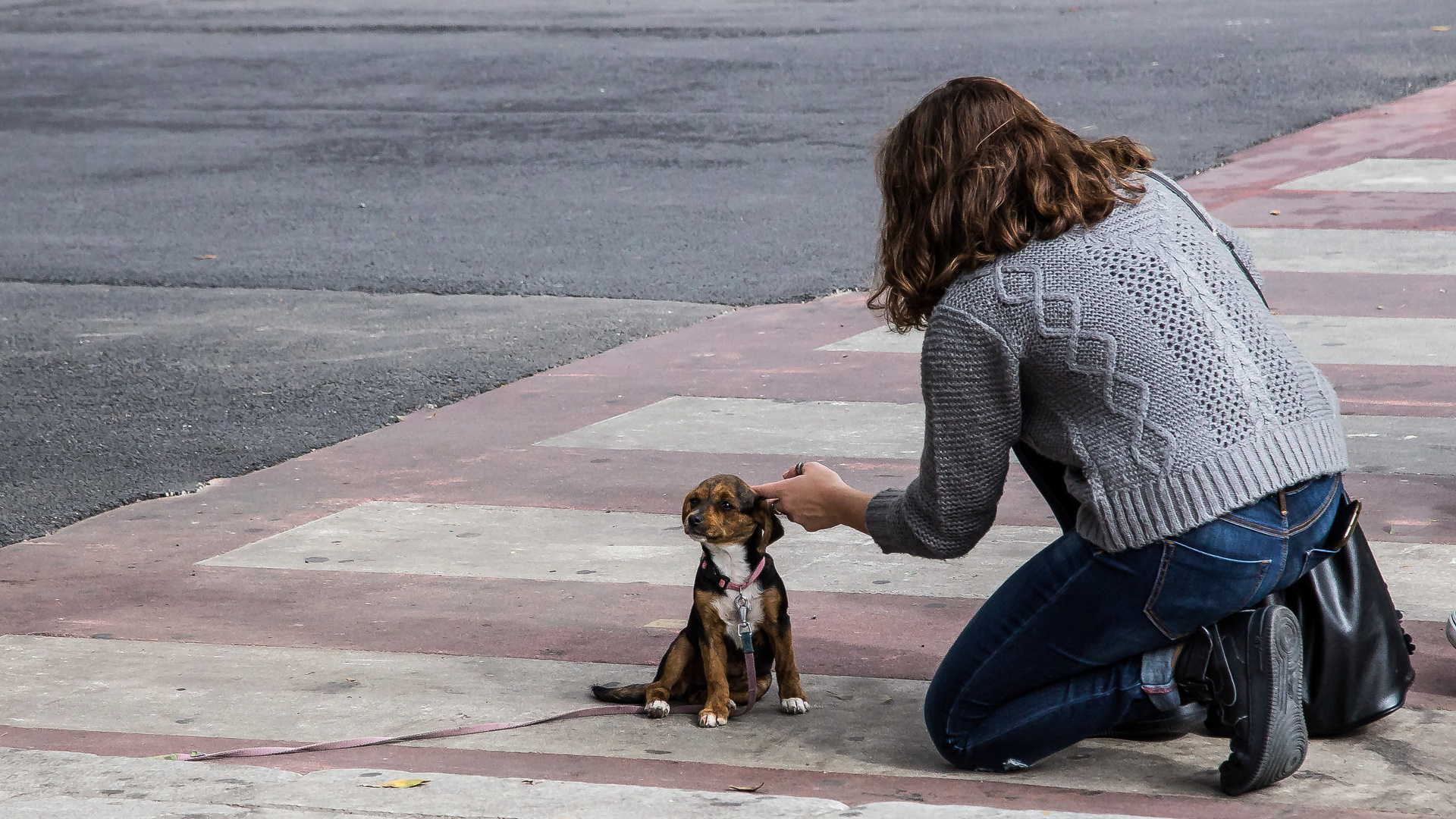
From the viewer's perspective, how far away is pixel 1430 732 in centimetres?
412

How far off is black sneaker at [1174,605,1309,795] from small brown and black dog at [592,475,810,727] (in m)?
0.98

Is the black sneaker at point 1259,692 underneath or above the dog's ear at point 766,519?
underneath

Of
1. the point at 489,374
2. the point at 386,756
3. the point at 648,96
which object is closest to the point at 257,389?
the point at 489,374

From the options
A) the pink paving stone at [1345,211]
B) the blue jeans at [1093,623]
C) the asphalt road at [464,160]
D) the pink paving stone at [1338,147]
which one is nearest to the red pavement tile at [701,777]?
the blue jeans at [1093,623]

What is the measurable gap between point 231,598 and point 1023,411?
2.67 m

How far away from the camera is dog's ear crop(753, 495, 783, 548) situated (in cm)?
418

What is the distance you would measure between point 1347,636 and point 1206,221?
950 mm

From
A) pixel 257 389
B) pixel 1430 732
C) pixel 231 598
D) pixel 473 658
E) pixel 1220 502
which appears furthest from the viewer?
pixel 257 389

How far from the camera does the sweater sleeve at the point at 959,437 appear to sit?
3.77 m

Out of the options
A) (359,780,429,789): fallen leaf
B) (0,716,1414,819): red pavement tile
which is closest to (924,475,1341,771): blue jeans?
(0,716,1414,819): red pavement tile

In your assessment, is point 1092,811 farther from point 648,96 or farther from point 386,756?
point 648,96

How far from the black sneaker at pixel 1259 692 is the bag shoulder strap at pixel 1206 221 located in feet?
2.39

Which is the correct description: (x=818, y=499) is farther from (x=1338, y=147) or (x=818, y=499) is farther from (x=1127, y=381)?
(x=1338, y=147)

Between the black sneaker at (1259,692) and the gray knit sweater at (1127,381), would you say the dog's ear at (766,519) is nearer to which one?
the gray knit sweater at (1127,381)
